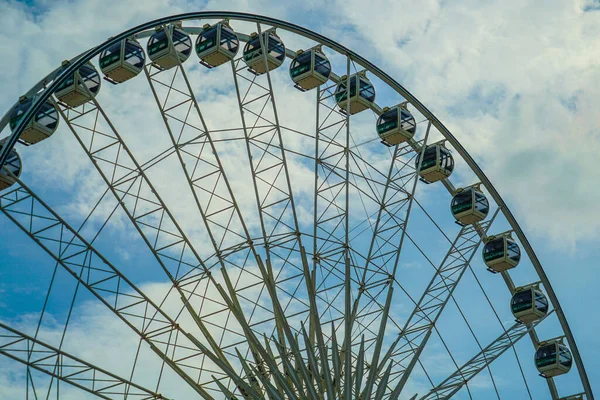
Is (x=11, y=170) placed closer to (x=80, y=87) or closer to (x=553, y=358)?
(x=80, y=87)

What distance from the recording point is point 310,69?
112 ft

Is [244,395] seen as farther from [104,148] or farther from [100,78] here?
[100,78]

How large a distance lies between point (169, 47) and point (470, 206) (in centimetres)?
1465

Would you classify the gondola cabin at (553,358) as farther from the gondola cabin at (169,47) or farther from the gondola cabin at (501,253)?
the gondola cabin at (169,47)

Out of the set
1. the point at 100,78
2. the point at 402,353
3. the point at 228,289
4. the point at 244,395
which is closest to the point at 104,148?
the point at 100,78

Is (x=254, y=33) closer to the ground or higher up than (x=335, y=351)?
higher up

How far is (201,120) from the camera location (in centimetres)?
3133

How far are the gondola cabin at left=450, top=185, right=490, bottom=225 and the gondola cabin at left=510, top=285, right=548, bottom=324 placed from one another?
398 centimetres

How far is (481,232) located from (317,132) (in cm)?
1052

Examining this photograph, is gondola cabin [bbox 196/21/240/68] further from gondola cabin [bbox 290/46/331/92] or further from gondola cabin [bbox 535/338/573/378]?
gondola cabin [bbox 535/338/573/378]

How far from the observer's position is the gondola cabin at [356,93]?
3509 cm

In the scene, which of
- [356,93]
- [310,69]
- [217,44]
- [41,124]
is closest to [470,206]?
[356,93]

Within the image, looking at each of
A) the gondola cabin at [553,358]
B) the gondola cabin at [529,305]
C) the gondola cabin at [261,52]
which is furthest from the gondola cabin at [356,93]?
the gondola cabin at [553,358]

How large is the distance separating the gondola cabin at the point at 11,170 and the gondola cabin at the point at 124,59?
162 inches
